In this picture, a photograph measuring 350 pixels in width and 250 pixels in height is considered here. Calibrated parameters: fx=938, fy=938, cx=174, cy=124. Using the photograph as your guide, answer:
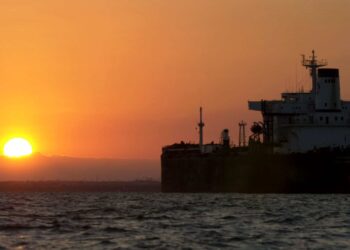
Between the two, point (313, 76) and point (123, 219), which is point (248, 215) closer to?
point (123, 219)

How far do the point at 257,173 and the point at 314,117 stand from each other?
921 centimetres

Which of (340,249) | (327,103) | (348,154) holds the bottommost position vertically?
(340,249)

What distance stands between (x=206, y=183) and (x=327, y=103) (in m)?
19.2

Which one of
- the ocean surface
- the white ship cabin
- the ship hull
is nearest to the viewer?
the ocean surface

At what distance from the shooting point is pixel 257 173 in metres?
105

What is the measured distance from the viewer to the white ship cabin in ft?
346

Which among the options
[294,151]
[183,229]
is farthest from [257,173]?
[183,229]

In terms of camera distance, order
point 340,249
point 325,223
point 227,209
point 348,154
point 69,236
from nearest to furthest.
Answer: point 340,249
point 69,236
point 325,223
point 227,209
point 348,154

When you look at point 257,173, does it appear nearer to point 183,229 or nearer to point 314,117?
point 314,117

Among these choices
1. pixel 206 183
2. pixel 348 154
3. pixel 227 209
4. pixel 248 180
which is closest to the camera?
pixel 227 209

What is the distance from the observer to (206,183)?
11644cm

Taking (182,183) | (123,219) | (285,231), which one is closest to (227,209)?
(123,219)

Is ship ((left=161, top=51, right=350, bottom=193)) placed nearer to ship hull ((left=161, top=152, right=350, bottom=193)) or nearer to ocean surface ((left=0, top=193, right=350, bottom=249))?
ship hull ((left=161, top=152, right=350, bottom=193))

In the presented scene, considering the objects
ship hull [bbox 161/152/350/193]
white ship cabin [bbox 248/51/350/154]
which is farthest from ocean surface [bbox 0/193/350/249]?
white ship cabin [bbox 248/51/350/154]
